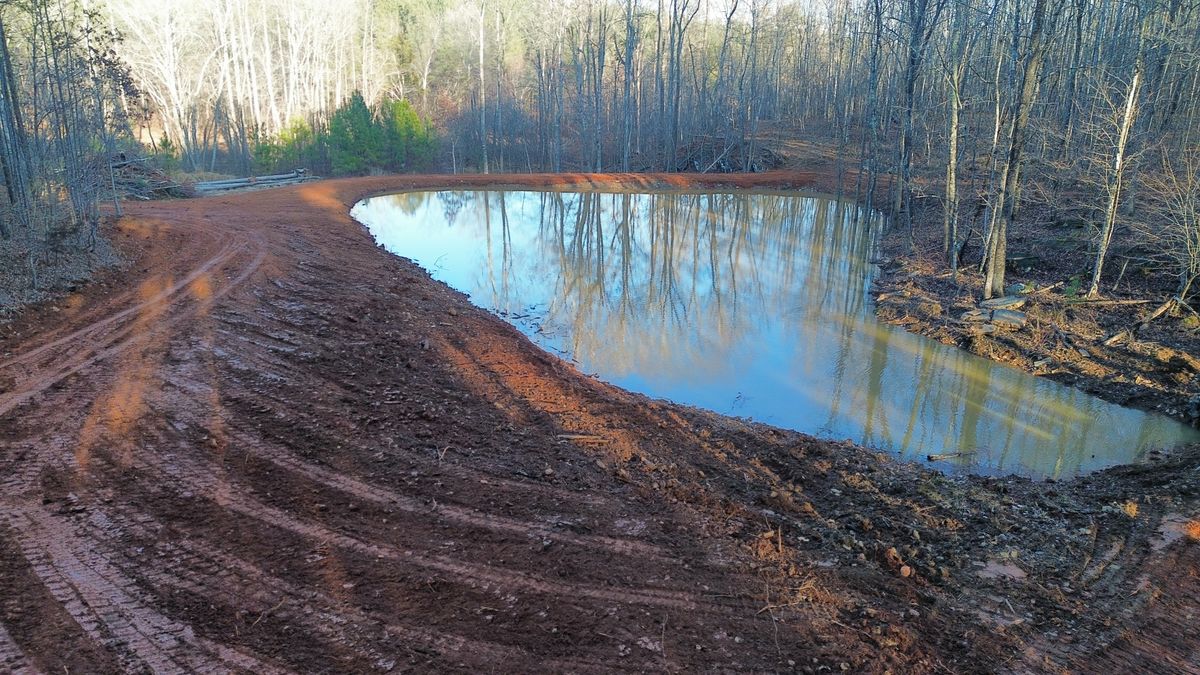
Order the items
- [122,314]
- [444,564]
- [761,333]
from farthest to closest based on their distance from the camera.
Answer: [761,333] → [122,314] → [444,564]

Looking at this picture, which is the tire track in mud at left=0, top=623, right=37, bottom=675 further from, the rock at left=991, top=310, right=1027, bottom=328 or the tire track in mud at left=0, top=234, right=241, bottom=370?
the rock at left=991, top=310, right=1027, bottom=328

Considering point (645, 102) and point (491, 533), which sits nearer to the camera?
point (491, 533)

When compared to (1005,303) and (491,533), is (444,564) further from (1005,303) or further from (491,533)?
(1005,303)

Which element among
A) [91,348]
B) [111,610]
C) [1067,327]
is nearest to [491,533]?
[111,610]

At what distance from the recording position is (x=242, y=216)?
747 inches

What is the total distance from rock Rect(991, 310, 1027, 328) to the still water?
4.07ft

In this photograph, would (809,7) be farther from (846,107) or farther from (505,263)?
(505,263)

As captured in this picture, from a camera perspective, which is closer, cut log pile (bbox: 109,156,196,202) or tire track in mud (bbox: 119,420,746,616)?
tire track in mud (bbox: 119,420,746,616)

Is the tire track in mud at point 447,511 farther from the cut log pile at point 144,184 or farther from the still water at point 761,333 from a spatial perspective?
the cut log pile at point 144,184

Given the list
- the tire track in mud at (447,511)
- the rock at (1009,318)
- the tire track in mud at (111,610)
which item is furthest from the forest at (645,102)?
the tire track in mud at (111,610)

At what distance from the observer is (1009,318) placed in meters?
12.5

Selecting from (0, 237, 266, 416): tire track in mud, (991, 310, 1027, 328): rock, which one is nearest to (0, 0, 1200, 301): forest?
(991, 310, 1027, 328): rock

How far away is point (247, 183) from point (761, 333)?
81.3ft

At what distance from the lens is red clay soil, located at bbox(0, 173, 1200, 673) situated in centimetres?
398
